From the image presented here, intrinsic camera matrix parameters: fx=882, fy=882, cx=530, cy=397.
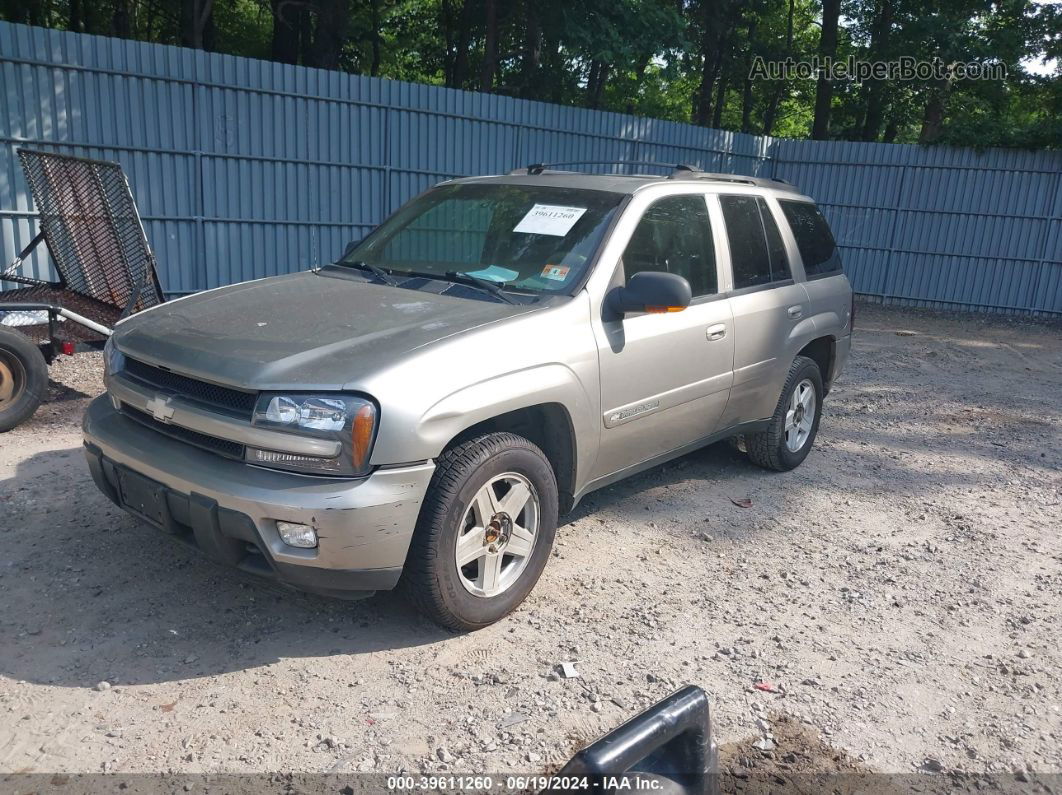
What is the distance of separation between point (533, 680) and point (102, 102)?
7.93 metres

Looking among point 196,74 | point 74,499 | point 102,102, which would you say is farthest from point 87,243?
point 196,74

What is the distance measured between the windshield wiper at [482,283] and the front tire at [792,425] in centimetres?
232

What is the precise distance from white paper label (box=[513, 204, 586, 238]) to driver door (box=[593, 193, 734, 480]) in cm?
31

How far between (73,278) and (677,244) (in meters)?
4.69

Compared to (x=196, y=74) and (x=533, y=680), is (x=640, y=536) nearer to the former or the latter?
(x=533, y=680)

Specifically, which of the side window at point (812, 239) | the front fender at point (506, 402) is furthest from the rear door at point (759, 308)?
the front fender at point (506, 402)

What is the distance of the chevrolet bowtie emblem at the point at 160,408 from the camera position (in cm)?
345

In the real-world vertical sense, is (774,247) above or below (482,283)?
above

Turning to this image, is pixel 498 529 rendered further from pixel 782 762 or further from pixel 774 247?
pixel 774 247

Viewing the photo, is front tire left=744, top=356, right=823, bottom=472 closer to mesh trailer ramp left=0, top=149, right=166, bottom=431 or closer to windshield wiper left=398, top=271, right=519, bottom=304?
windshield wiper left=398, top=271, right=519, bottom=304

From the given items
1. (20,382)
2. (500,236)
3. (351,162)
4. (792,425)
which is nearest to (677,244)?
(500,236)

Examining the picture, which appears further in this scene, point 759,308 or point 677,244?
point 759,308

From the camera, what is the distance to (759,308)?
513 centimetres
